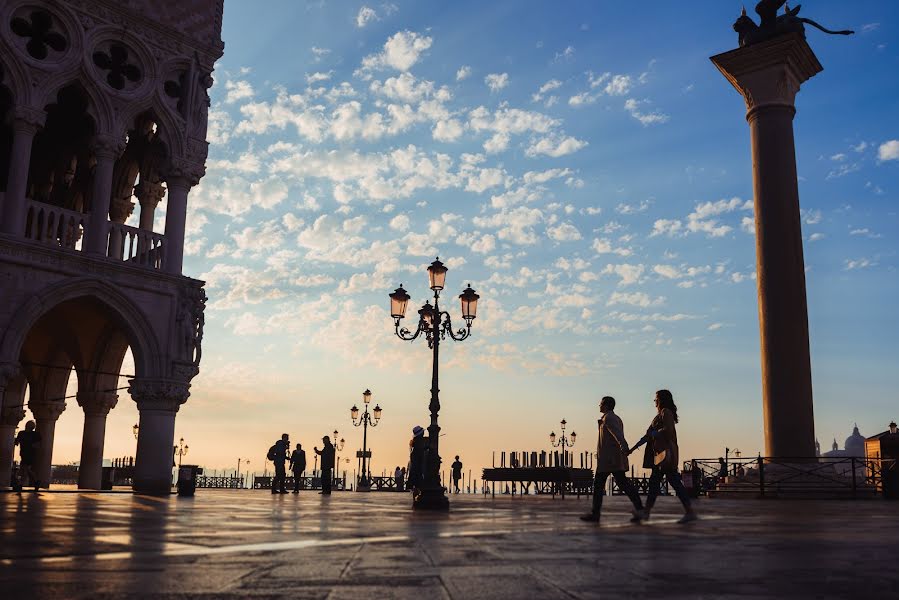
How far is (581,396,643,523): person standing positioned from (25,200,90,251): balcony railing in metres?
16.2

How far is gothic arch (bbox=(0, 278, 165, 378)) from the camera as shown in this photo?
21156 mm

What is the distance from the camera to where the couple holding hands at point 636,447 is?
1173 centimetres

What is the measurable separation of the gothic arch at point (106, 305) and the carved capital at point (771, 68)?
19539mm

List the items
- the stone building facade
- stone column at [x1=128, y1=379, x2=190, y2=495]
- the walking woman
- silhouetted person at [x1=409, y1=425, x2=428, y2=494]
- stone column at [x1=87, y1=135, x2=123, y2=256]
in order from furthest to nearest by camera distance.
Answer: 1. stone column at [x1=128, y1=379, x2=190, y2=495]
2. stone column at [x1=87, y1=135, x2=123, y2=256]
3. the stone building facade
4. silhouetted person at [x1=409, y1=425, x2=428, y2=494]
5. the walking woman

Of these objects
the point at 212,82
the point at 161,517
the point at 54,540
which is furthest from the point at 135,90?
the point at 54,540

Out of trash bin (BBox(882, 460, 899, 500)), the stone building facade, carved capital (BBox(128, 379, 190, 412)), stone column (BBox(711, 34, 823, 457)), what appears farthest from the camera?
trash bin (BBox(882, 460, 899, 500))

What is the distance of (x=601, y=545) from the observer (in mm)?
7445

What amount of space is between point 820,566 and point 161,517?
29.7 ft

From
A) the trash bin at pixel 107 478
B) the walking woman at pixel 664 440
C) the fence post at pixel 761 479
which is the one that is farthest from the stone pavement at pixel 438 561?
the trash bin at pixel 107 478


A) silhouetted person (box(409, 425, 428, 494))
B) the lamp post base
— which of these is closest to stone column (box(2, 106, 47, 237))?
silhouetted person (box(409, 425, 428, 494))

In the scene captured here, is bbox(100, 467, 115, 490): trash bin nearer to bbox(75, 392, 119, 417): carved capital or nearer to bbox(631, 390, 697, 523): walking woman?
bbox(75, 392, 119, 417): carved capital

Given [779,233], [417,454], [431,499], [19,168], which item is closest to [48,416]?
[19,168]

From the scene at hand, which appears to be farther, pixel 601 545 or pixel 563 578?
pixel 601 545

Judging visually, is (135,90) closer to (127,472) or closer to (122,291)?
(122,291)
